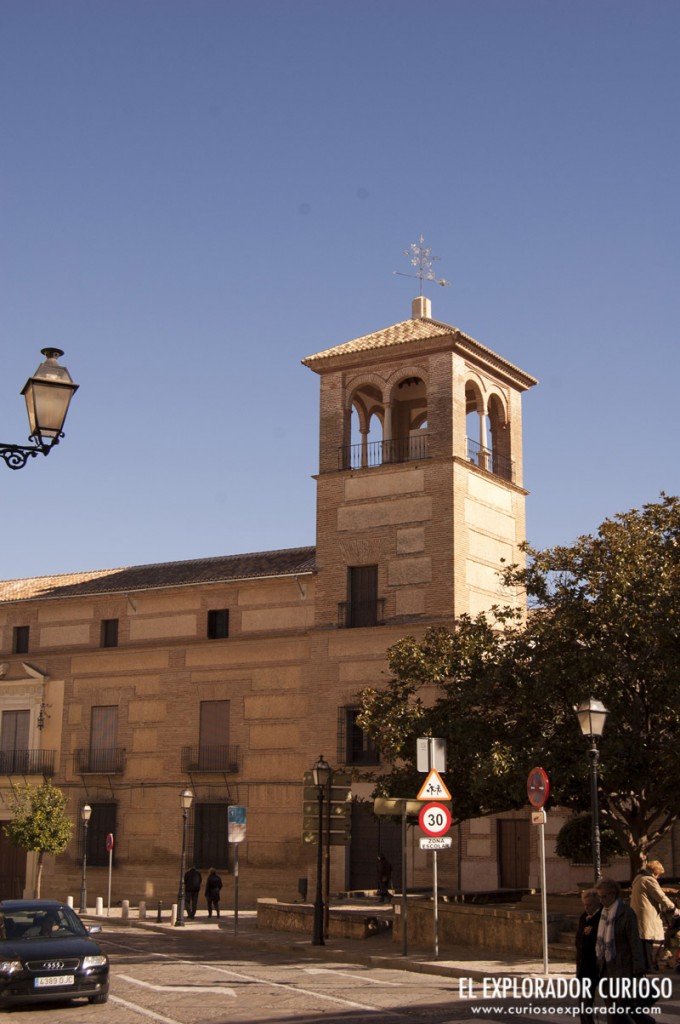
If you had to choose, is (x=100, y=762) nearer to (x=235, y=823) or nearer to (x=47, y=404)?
(x=235, y=823)

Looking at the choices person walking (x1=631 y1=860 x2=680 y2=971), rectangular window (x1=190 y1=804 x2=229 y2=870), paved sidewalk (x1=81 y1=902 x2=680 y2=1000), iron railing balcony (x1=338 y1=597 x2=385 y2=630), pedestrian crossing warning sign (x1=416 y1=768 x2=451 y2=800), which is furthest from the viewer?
rectangular window (x1=190 y1=804 x2=229 y2=870)

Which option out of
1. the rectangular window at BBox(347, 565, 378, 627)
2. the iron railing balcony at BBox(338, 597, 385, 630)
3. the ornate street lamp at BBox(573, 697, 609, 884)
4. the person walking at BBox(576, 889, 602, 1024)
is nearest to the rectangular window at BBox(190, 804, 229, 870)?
the iron railing balcony at BBox(338, 597, 385, 630)

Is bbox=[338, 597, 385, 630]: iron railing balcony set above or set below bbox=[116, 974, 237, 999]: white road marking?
above

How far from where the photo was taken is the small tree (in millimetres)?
37406

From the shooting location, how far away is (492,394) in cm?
3788

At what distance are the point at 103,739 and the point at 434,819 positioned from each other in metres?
23.6

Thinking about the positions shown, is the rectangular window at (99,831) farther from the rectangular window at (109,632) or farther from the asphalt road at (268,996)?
the asphalt road at (268,996)

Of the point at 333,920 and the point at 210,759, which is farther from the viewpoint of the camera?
the point at 210,759

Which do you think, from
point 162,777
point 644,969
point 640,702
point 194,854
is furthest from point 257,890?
point 644,969

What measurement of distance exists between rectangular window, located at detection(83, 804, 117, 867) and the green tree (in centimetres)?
1783

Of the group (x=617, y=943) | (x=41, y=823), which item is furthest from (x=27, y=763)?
(x=617, y=943)

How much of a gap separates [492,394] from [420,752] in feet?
65.1

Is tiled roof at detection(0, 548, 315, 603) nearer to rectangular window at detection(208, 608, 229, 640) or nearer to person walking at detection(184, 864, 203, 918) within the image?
rectangular window at detection(208, 608, 229, 640)

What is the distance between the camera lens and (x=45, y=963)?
47.3 ft
